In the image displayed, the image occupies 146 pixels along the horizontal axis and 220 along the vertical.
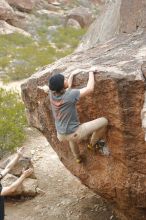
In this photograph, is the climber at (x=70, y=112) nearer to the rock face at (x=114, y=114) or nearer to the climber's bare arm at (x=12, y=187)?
the rock face at (x=114, y=114)

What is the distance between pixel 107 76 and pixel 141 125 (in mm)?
769

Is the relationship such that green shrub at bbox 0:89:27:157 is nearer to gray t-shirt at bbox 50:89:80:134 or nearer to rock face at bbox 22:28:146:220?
rock face at bbox 22:28:146:220

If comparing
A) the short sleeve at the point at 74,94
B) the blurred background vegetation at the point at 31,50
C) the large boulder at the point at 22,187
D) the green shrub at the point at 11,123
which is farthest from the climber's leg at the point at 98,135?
the blurred background vegetation at the point at 31,50

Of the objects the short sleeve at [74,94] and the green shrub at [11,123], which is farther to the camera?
the green shrub at [11,123]

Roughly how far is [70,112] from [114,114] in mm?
581

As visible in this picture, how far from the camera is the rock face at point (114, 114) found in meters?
6.28

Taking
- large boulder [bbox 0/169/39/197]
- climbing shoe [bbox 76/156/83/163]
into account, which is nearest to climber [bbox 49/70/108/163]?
climbing shoe [bbox 76/156/83/163]

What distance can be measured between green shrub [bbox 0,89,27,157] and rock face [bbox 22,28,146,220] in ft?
11.3

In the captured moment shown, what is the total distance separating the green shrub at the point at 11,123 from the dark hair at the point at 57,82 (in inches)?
217

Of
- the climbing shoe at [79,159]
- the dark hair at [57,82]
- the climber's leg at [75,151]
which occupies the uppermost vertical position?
the dark hair at [57,82]

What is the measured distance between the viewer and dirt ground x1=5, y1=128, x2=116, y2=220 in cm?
888

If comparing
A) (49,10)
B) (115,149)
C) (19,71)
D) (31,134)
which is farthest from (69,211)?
(49,10)

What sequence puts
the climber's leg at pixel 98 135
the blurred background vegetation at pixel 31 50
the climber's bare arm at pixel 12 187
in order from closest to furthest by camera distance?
the climber's leg at pixel 98 135 < the climber's bare arm at pixel 12 187 < the blurred background vegetation at pixel 31 50

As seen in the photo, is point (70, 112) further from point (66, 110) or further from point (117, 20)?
point (117, 20)
